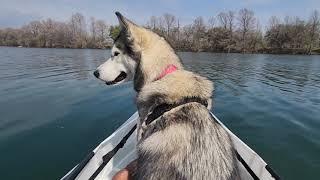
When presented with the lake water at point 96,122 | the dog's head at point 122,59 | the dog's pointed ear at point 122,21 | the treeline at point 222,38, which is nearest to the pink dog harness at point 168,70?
the dog's head at point 122,59

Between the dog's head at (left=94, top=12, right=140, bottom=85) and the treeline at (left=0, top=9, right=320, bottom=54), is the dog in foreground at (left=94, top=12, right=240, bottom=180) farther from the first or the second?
the treeline at (left=0, top=9, right=320, bottom=54)

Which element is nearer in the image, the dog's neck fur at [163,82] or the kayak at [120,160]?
the dog's neck fur at [163,82]

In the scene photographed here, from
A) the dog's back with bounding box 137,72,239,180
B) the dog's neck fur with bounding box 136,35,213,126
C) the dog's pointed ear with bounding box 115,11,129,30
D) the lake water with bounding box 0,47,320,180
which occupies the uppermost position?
the dog's pointed ear with bounding box 115,11,129,30

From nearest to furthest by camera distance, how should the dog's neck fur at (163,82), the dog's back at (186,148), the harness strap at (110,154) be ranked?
the dog's back at (186,148) < the dog's neck fur at (163,82) < the harness strap at (110,154)

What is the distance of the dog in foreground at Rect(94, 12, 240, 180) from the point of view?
293cm

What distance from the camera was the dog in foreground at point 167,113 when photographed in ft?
9.62

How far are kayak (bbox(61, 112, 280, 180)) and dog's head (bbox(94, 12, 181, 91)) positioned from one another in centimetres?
100

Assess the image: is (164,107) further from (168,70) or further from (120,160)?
(120,160)

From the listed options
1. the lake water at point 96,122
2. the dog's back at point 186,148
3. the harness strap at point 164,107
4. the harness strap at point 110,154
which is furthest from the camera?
the lake water at point 96,122

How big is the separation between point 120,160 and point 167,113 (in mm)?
2658

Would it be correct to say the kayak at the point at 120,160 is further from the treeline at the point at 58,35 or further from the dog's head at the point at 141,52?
the treeline at the point at 58,35

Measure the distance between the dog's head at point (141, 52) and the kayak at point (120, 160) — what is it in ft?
3.28

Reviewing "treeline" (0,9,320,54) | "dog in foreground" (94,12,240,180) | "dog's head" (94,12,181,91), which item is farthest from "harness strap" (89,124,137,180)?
"treeline" (0,9,320,54)

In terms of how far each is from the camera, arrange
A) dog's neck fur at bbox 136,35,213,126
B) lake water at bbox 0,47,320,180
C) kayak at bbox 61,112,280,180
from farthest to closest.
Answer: lake water at bbox 0,47,320,180, kayak at bbox 61,112,280,180, dog's neck fur at bbox 136,35,213,126
